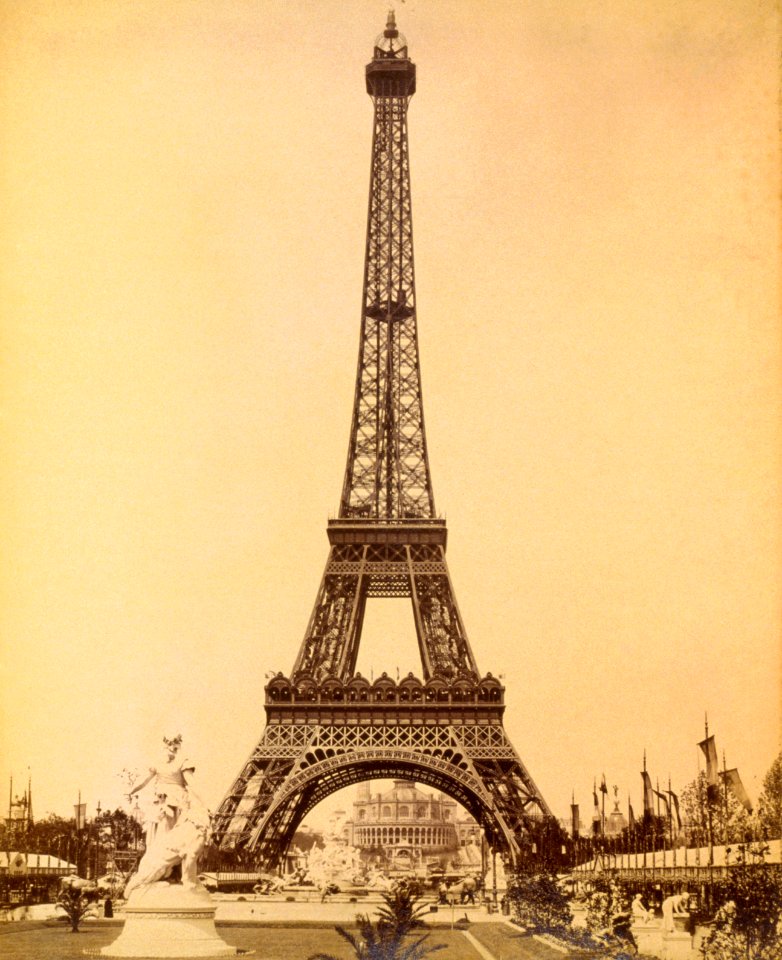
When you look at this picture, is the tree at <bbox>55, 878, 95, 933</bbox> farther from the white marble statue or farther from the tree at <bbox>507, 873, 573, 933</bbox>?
the white marble statue

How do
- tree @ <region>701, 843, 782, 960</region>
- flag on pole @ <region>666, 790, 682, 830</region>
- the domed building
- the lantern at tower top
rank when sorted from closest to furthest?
tree @ <region>701, 843, 782, 960</region> → flag on pole @ <region>666, 790, 682, 830</region> → the lantern at tower top → the domed building

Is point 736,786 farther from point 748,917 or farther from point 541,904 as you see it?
point 541,904

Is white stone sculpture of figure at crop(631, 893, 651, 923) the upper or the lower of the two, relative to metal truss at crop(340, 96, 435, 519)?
lower

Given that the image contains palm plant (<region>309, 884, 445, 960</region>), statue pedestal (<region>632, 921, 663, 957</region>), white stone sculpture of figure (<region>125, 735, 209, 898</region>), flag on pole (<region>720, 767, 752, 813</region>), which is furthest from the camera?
flag on pole (<region>720, 767, 752, 813</region>)

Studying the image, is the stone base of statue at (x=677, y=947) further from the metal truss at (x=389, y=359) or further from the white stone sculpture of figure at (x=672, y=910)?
the metal truss at (x=389, y=359)

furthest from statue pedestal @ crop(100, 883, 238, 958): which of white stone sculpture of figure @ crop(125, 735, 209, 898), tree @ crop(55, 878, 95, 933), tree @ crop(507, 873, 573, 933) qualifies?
tree @ crop(507, 873, 573, 933)

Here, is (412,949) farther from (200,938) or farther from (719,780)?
(719,780)

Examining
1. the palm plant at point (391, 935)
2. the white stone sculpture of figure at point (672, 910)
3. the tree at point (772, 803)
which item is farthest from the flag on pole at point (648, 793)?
the palm plant at point (391, 935)

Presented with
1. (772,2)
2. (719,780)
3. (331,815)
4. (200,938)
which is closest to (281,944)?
(200,938)

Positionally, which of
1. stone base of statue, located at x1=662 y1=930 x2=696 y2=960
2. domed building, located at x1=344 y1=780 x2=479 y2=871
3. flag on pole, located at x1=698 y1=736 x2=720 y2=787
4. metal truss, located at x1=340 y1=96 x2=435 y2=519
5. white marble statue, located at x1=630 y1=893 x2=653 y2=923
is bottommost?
stone base of statue, located at x1=662 y1=930 x2=696 y2=960
